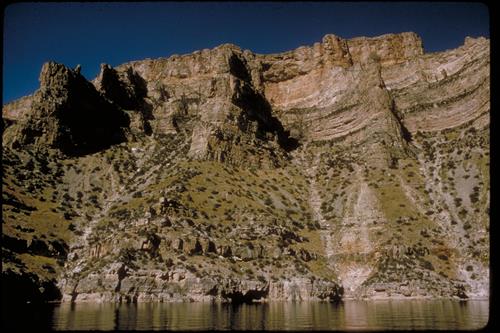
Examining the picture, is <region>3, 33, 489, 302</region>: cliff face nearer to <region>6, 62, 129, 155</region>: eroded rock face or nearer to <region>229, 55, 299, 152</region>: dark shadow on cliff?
<region>6, 62, 129, 155</region>: eroded rock face

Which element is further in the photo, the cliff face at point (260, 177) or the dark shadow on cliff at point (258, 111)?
the dark shadow on cliff at point (258, 111)

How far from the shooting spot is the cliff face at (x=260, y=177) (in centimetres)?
5806

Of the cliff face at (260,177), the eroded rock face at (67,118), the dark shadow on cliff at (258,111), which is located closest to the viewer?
the cliff face at (260,177)

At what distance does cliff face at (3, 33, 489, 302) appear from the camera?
190 feet

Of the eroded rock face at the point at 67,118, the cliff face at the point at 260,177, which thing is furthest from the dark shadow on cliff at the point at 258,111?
the eroded rock face at the point at 67,118

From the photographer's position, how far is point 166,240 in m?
59.5

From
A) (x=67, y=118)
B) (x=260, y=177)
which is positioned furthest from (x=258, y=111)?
(x=67, y=118)

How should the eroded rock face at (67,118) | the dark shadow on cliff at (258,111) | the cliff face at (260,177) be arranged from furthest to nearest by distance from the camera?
the dark shadow on cliff at (258,111), the eroded rock face at (67,118), the cliff face at (260,177)

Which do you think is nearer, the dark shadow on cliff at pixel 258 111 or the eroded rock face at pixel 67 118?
the eroded rock face at pixel 67 118

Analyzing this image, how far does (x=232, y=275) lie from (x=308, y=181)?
118 feet

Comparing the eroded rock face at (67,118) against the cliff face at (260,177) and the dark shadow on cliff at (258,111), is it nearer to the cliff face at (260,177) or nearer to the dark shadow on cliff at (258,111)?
the cliff face at (260,177)

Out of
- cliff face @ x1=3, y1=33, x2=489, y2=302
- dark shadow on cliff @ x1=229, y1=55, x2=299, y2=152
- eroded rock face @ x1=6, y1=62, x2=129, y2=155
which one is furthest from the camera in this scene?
dark shadow on cliff @ x1=229, y1=55, x2=299, y2=152

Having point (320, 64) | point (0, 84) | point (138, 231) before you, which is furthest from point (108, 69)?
point (0, 84)

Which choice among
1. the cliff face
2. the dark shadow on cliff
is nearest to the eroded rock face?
the cliff face
